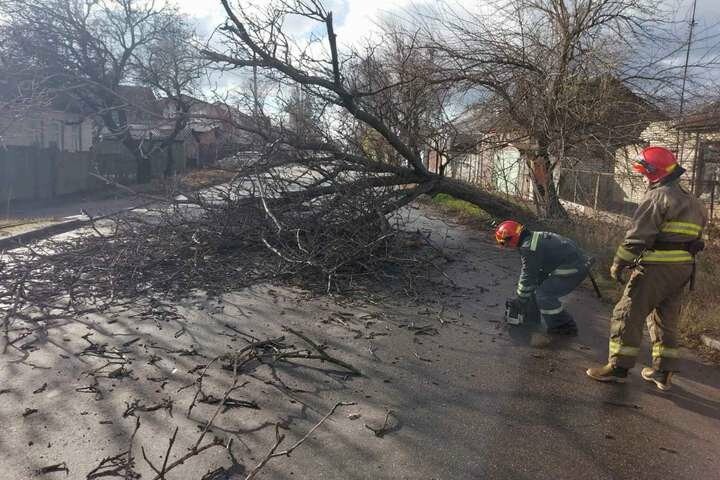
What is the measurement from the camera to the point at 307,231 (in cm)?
779

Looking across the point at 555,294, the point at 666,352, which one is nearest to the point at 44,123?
the point at 555,294

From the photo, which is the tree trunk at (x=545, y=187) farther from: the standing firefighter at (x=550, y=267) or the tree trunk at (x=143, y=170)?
the tree trunk at (x=143, y=170)

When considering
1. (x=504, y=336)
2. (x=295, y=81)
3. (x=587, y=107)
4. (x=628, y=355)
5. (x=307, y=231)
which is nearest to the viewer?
(x=628, y=355)

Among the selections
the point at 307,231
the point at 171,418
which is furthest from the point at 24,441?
the point at 307,231

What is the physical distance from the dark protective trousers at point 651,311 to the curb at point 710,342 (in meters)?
1.05

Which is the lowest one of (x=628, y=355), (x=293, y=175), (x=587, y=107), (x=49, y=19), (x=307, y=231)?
(x=628, y=355)

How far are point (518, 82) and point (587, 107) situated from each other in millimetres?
1460

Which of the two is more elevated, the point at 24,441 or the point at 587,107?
the point at 587,107

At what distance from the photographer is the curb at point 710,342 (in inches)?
198

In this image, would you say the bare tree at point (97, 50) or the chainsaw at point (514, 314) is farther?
the bare tree at point (97, 50)

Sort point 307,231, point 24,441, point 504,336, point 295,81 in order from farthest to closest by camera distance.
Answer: point 295,81
point 307,231
point 504,336
point 24,441

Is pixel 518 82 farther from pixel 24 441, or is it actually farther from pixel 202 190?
pixel 24 441

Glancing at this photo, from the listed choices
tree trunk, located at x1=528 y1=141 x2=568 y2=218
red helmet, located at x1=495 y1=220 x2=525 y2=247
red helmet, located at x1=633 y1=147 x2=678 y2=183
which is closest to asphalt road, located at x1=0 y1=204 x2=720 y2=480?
red helmet, located at x1=495 y1=220 x2=525 y2=247

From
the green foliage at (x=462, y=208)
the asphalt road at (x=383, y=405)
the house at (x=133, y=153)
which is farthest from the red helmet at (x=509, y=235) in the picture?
the house at (x=133, y=153)
